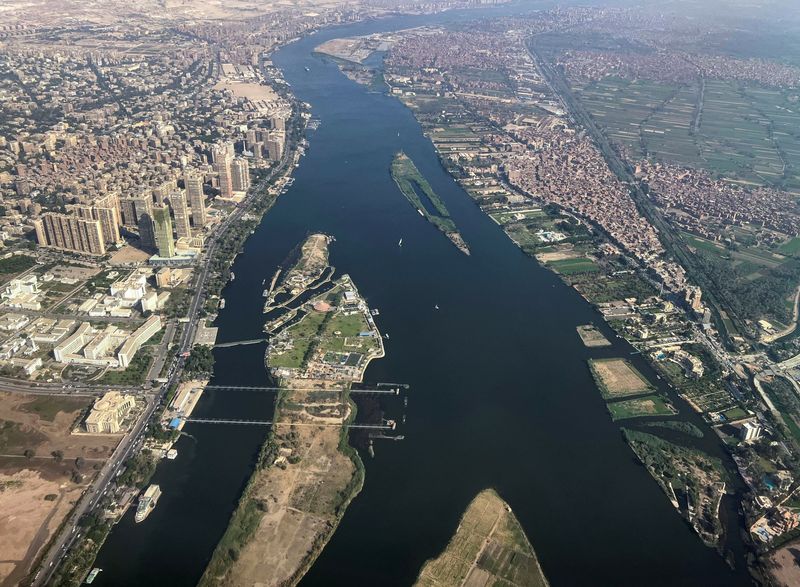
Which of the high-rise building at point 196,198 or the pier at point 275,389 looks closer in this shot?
the pier at point 275,389

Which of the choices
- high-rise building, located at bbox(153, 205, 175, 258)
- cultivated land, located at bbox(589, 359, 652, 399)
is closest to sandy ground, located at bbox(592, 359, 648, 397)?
cultivated land, located at bbox(589, 359, 652, 399)

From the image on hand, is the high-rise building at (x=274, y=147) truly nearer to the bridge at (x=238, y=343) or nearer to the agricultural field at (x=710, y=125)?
the bridge at (x=238, y=343)

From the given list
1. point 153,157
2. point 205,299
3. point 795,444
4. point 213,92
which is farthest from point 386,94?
point 795,444

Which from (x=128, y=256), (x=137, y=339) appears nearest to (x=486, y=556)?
(x=137, y=339)

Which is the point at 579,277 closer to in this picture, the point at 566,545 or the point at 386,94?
the point at 566,545

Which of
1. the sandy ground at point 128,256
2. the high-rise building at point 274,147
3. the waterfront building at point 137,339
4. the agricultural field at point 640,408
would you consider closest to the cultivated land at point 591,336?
the agricultural field at point 640,408
